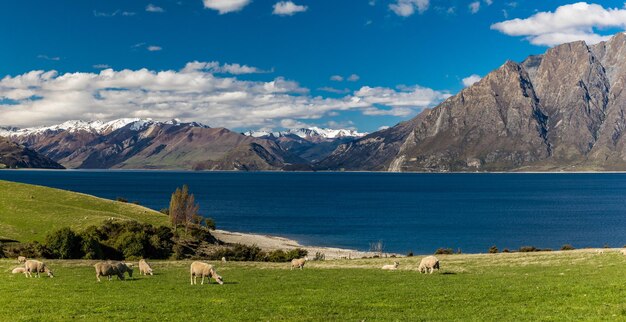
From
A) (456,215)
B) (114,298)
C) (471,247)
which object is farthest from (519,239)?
(114,298)

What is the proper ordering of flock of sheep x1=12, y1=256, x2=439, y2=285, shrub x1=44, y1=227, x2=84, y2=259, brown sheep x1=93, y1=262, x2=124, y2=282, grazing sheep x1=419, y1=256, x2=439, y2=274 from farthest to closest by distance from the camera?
shrub x1=44, y1=227, x2=84, y2=259 → grazing sheep x1=419, y1=256, x2=439, y2=274 → brown sheep x1=93, y1=262, x2=124, y2=282 → flock of sheep x1=12, y1=256, x2=439, y2=285

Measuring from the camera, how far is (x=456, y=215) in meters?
198

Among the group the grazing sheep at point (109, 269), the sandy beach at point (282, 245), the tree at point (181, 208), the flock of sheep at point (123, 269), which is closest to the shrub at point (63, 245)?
the flock of sheep at point (123, 269)

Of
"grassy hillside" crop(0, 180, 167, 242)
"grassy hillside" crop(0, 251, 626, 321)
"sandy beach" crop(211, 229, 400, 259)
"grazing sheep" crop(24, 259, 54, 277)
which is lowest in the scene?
"sandy beach" crop(211, 229, 400, 259)

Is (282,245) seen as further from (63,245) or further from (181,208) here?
(63,245)

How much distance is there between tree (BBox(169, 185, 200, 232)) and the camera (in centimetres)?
10844

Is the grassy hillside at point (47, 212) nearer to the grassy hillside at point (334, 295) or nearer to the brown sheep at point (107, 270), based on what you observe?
the grassy hillside at point (334, 295)

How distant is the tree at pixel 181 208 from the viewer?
356 ft

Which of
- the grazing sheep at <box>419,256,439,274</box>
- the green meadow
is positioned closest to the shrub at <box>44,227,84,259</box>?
the green meadow

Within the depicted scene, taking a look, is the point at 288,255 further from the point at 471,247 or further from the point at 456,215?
the point at 456,215

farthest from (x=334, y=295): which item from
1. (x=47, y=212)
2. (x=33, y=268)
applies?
(x=47, y=212)

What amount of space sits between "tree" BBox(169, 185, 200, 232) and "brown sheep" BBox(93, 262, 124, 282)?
212 feet

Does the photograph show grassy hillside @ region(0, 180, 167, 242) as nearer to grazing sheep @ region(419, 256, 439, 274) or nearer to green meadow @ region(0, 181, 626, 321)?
green meadow @ region(0, 181, 626, 321)

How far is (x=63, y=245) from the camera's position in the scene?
228 ft
